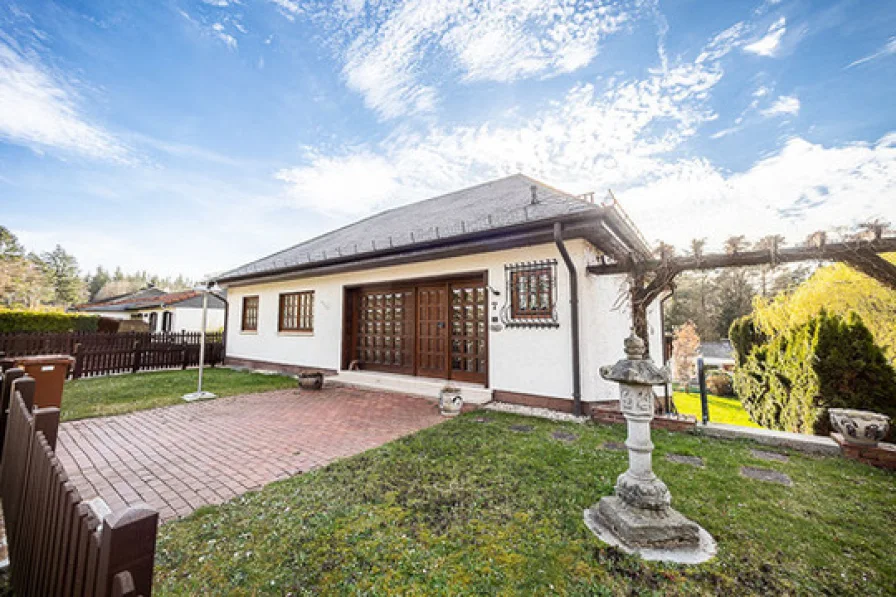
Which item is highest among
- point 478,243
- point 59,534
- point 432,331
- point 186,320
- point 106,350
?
point 478,243

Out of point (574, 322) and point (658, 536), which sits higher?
point (574, 322)

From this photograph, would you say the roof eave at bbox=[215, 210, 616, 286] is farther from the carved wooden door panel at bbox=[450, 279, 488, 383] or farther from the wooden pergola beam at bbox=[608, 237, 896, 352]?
the wooden pergola beam at bbox=[608, 237, 896, 352]

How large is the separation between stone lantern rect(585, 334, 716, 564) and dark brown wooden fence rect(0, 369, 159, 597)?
2505mm

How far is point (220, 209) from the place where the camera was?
15562 mm

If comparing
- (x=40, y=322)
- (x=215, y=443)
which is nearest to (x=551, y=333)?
(x=215, y=443)

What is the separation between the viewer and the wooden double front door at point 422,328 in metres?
6.60

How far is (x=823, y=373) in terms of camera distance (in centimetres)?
467

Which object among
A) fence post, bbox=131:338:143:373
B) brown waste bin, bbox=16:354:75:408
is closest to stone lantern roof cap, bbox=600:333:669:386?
brown waste bin, bbox=16:354:75:408

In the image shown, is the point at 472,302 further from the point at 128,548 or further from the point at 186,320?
the point at 186,320

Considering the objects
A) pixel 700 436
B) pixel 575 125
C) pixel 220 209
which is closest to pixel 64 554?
pixel 700 436

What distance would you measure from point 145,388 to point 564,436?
8.91m

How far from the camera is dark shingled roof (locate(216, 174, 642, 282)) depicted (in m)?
5.67

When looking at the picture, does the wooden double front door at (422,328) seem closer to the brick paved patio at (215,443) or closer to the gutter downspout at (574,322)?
the brick paved patio at (215,443)

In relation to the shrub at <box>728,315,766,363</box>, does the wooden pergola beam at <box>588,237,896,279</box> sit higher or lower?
higher
